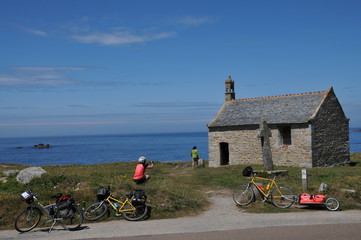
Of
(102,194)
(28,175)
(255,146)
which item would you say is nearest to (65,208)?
(102,194)

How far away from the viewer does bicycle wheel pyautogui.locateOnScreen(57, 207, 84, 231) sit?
10.9 metres

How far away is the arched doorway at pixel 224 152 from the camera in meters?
32.0

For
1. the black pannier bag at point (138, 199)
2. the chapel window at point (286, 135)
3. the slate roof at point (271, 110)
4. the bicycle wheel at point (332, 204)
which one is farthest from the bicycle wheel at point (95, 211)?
the chapel window at point (286, 135)

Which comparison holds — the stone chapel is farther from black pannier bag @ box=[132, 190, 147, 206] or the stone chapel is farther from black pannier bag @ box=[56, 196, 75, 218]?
black pannier bag @ box=[56, 196, 75, 218]

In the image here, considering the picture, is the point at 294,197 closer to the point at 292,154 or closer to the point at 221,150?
the point at 292,154

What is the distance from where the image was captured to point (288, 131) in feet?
94.9

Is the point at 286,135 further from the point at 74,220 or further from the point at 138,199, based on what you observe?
the point at 74,220

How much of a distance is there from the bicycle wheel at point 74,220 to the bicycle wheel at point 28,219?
793 millimetres

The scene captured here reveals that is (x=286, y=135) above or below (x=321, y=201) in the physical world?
above

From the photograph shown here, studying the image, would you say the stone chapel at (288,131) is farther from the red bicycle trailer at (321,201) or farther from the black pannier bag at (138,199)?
the black pannier bag at (138,199)

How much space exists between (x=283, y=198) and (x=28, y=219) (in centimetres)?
860

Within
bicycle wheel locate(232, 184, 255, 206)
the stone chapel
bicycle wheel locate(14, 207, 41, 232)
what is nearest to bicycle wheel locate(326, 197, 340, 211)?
bicycle wheel locate(232, 184, 255, 206)

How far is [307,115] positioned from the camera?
89.2ft

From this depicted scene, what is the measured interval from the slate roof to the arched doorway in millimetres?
2132
